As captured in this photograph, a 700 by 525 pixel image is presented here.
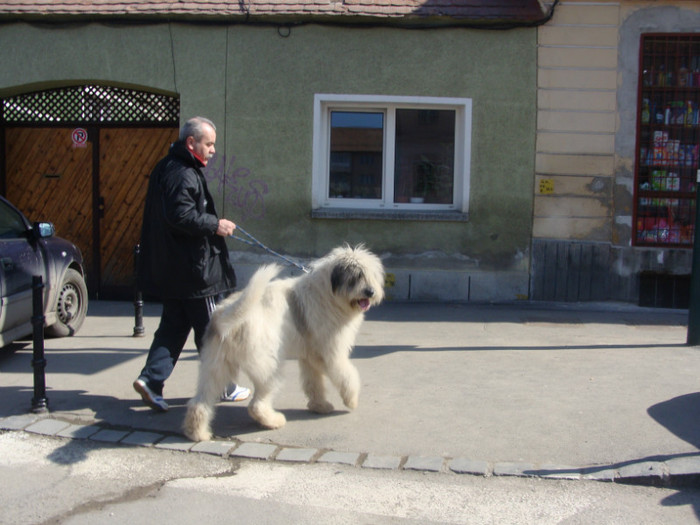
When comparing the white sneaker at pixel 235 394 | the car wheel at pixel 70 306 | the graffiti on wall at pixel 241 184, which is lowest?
the white sneaker at pixel 235 394

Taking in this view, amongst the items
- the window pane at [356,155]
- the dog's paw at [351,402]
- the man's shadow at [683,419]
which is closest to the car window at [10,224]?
the dog's paw at [351,402]

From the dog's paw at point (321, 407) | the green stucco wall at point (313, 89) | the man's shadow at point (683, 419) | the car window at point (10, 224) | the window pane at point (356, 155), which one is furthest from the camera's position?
the window pane at point (356, 155)

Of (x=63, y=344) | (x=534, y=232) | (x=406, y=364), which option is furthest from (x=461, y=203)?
(x=63, y=344)

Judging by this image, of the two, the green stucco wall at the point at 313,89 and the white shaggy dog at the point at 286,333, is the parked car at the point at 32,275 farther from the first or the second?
the green stucco wall at the point at 313,89

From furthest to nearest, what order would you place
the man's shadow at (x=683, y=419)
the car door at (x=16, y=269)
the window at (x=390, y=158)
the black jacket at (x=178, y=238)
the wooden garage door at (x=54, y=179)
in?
1. the wooden garage door at (x=54, y=179)
2. the window at (x=390, y=158)
3. the car door at (x=16, y=269)
4. the black jacket at (x=178, y=238)
5. the man's shadow at (x=683, y=419)

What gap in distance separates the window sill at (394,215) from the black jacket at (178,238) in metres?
4.80

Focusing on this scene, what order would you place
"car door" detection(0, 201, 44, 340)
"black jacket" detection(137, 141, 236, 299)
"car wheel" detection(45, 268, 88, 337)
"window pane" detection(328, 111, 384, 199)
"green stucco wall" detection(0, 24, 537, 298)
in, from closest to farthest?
"black jacket" detection(137, 141, 236, 299) → "car door" detection(0, 201, 44, 340) → "car wheel" detection(45, 268, 88, 337) → "green stucco wall" detection(0, 24, 537, 298) → "window pane" detection(328, 111, 384, 199)

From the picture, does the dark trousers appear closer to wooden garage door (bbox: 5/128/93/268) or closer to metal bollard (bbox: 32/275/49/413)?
metal bollard (bbox: 32/275/49/413)

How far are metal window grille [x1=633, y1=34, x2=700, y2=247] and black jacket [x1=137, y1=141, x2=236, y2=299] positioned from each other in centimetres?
699

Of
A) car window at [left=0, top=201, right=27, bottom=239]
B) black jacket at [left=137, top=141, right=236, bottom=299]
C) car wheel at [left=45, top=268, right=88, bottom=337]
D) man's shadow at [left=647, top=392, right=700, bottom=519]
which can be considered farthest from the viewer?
car wheel at [left=45, top=268, right=88, bottom=337]

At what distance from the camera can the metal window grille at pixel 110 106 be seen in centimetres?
1045

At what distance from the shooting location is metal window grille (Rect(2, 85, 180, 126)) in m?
10.4

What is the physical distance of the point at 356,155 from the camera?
10273mm

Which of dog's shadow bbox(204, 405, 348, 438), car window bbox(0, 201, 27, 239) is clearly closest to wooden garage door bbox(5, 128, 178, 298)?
car window bbox(0, 201, 27, 239)
